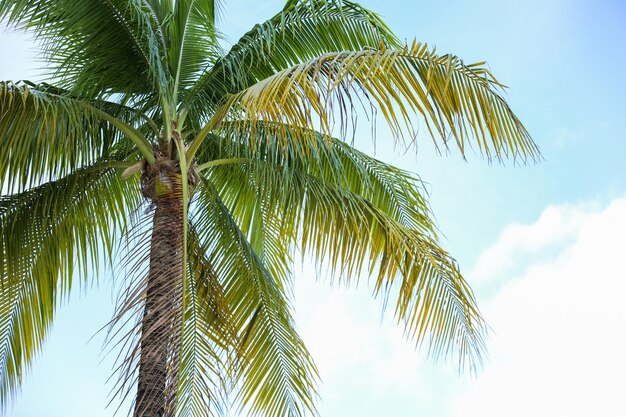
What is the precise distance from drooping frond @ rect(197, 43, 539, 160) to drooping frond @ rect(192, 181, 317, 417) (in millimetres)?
2022

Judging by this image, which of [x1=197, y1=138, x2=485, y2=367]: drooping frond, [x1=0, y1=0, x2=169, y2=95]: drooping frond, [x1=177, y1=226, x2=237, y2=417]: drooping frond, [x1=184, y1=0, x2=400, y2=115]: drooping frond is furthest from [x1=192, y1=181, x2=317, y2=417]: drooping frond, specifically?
[x1=0, y1=0, x2=169, y2=95]: drooping frond

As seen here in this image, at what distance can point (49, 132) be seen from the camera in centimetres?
528

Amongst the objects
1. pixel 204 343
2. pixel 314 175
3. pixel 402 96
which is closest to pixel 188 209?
pixel 204 343

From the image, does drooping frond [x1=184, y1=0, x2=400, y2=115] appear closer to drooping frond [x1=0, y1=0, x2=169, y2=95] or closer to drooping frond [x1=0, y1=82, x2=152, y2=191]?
drooping frond [x1=0, y1=0, x2=169, y2=95]

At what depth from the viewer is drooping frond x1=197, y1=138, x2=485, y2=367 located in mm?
5582

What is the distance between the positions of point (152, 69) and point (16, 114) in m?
1.13

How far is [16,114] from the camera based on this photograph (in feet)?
16.7

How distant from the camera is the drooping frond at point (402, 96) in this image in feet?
13.4

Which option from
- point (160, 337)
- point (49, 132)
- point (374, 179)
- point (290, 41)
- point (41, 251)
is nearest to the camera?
point (160, 337)

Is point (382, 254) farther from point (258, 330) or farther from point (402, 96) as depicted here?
point (402, 96)

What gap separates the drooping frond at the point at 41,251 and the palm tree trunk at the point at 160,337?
3.31 feet

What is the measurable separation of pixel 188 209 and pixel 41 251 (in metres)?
1.12

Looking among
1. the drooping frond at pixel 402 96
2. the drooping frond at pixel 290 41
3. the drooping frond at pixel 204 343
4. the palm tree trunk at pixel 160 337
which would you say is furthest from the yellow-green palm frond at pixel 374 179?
the drooping frond at pixel 402 96

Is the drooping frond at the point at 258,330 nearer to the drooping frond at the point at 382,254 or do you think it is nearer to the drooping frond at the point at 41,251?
the drooping frond at the point at 382,254
